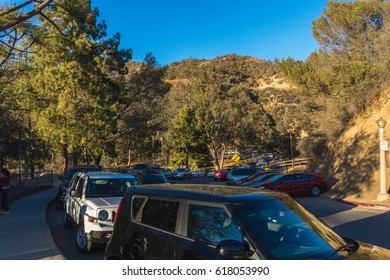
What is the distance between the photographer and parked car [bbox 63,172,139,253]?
7.94 meters

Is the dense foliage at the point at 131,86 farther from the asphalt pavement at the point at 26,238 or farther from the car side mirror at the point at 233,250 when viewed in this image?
the car side mirror at the point at 233,250

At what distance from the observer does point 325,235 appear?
13.6 ft

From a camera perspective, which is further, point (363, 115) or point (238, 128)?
point (238, 128)

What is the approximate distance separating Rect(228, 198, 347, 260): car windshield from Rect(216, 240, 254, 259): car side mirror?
0.13 m

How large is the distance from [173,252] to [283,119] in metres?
89.9

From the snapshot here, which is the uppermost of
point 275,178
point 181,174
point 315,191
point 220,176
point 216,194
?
point 216,194

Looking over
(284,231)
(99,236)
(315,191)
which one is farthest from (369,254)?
(315,191)

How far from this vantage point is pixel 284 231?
3.94 meters

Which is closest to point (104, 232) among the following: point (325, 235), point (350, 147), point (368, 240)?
point (325, 235)

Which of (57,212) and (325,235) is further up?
(325,235)

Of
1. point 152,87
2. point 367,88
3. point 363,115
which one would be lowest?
point 363,115

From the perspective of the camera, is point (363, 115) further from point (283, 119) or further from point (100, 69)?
point (283, 119)

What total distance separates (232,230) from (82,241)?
5.45 meters

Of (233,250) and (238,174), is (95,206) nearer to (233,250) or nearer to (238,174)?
(233,250)
